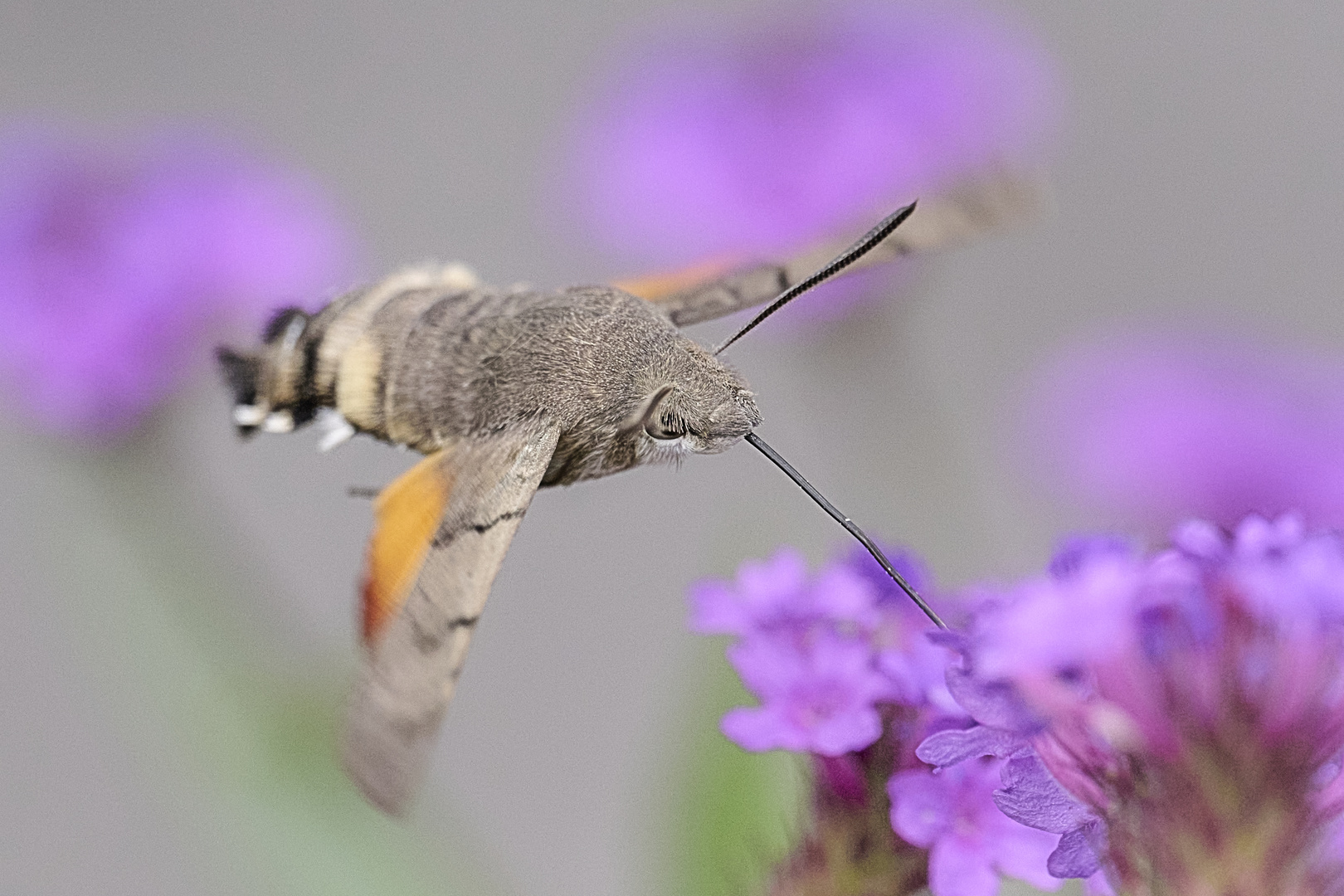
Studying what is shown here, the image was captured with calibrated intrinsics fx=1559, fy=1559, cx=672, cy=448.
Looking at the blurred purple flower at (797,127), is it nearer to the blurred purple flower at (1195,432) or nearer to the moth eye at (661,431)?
the blurred purple flower at (1195,432)

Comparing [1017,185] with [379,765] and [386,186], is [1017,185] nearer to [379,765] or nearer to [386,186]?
[379,765]

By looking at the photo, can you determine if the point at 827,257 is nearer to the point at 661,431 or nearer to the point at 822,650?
the point at 661,431

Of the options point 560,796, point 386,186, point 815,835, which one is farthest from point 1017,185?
point 386,186

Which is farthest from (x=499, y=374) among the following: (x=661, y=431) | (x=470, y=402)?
(x=661, y=431)

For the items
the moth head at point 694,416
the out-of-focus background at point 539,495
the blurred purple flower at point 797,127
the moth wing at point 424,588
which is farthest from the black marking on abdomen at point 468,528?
the blurred purple flower at point 797,127

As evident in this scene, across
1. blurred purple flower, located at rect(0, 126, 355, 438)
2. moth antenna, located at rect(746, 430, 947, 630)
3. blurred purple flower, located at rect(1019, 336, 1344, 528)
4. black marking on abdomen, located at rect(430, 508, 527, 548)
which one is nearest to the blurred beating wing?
moth antenna, located at rect(746, 430, 947, 630)
